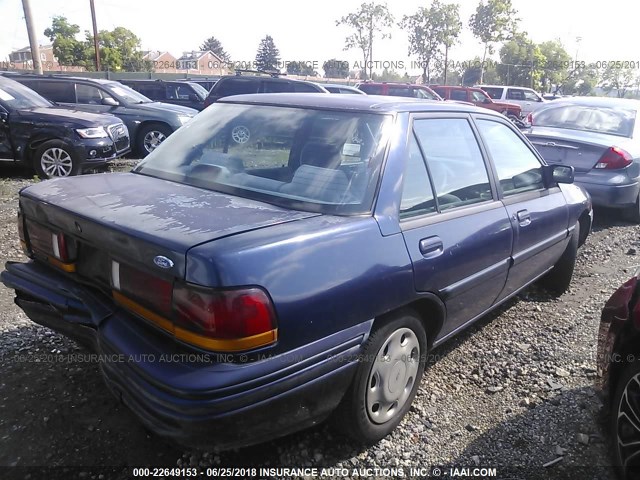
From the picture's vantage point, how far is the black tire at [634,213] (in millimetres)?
6744

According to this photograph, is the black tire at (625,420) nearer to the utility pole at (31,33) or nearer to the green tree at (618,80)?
the utility pole at (31,33)

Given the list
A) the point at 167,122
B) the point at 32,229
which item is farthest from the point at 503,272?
the point at 167,122

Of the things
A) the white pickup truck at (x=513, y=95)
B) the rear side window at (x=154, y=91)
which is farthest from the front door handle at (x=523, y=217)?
the white pickup truck at (x=513, y=95)

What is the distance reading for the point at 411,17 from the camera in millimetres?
44812

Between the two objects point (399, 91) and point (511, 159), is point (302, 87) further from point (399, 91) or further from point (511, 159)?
point (511, 159)

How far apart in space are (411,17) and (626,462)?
48.0 metres

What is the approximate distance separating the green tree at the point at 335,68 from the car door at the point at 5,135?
161ft

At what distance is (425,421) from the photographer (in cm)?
272

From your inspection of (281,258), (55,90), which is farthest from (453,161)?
(55,90)

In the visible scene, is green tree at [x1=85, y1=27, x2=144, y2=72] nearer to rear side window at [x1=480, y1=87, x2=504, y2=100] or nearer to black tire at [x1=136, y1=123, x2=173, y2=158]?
rear side window at [x1=480, y1=87, x2=504, y2=100]

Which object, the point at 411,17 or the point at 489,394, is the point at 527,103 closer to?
the point at 489,394

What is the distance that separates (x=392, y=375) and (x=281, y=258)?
0.99 metres

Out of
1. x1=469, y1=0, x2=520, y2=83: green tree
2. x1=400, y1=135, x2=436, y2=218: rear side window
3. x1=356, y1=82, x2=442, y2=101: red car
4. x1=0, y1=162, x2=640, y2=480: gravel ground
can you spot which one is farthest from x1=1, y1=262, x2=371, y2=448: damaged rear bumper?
x1=469, y1=0, x2=520, y2=83: green tree

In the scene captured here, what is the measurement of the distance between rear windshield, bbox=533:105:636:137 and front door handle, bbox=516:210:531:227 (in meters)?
4.72
